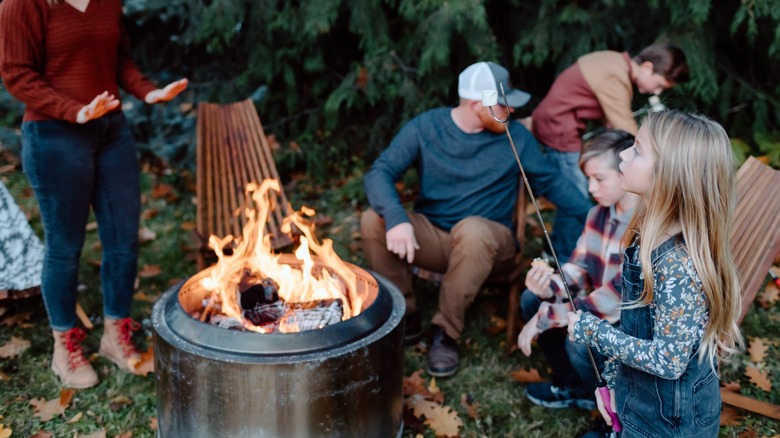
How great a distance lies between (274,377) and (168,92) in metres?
1.58

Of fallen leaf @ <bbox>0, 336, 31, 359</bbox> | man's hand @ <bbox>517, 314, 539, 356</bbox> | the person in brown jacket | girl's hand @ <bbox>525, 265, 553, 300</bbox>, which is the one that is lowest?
fallen leaf @ <bbox>0, 336, 31, 359</bbox>

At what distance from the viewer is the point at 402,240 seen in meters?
3.33

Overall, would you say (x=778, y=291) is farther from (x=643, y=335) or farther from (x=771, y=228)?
(x=643, y=335)

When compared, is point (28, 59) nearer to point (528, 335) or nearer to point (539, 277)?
point (539, 277)

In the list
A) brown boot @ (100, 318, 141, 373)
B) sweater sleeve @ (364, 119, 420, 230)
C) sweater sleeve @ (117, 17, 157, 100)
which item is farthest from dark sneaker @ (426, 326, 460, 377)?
sweater sleeve @ (117, 17, 157, 100)

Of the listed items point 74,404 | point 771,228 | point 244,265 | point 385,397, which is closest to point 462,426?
point 385,397

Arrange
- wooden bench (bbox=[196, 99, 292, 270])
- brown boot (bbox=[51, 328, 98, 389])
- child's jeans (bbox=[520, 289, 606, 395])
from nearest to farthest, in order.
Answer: child's jeans (bbox=[520, 289, 606, 395]), brown boot (bbox=[51, 328, 98, 389]), wooden bench (bbox=[196, 99, 292, 270])

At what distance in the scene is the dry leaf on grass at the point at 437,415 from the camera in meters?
3.08

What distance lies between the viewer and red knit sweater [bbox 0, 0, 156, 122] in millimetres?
2744

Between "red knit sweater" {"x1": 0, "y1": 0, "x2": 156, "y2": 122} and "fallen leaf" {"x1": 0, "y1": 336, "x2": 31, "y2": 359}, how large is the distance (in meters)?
1.39

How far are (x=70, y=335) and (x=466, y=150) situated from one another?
7.38 ft

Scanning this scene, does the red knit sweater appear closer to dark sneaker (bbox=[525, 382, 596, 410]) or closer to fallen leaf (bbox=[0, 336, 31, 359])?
fallen leaf (bbox=[0, 336, 31, 359])

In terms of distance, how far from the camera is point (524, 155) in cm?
362

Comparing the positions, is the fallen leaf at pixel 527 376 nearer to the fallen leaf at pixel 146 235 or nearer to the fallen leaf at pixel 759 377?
the fallen leaf at pixel 759 377
